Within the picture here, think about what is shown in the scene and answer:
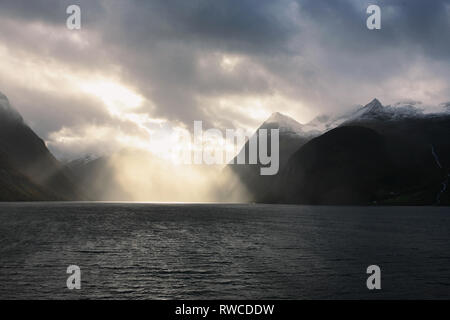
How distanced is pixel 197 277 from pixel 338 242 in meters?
50.2

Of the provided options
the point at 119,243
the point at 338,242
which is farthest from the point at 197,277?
the point at 338,242

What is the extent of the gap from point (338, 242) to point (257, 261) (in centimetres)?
3446

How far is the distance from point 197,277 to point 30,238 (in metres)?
59.8
